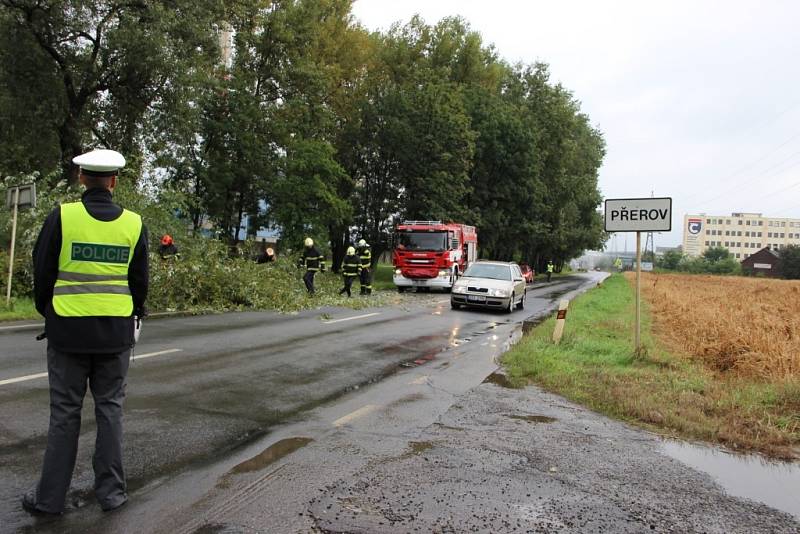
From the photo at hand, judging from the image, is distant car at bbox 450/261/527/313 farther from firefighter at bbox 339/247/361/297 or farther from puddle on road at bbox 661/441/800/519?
puddle on road at bbox 661/441/800/519

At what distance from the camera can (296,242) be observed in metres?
30.1

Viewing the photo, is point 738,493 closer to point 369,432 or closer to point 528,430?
point 528,430

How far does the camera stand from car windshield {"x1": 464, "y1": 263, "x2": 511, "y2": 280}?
19.3m

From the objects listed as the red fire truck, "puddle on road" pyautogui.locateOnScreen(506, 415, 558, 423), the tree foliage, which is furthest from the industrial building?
"puddle on road" pyautogui.locateOnScreen(506, 415, 558, 423)

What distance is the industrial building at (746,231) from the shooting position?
152875 mm

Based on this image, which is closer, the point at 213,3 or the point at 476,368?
the point at 476,368

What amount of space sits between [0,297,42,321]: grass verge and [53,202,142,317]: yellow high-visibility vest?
9.53 metres

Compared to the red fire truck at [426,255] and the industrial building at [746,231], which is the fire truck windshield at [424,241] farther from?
the industrial building at [746,231]

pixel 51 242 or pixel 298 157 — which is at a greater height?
pixel 298 157

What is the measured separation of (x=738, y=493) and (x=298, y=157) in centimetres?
2784

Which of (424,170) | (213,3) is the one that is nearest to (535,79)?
(424,170)

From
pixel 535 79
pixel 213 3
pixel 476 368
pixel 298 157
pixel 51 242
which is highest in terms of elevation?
pixel 535 79

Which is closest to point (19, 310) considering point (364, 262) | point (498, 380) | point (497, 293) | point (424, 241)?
point (498, 380)

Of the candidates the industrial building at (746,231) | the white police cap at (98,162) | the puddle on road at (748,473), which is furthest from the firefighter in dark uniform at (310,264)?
the industrial building at (746,231)
